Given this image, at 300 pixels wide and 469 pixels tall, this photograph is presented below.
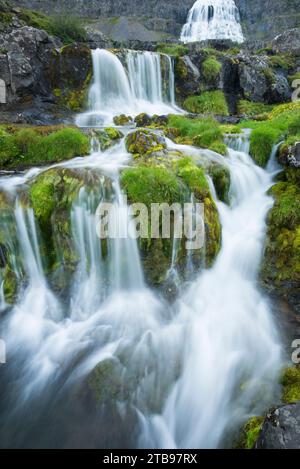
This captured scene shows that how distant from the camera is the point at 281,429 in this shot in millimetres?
3018

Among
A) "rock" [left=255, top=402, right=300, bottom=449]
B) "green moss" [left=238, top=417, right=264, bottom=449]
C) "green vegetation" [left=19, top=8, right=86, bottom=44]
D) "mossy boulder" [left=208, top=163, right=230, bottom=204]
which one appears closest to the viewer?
"rock" [left=255, top=402, right=300, bottom=449]

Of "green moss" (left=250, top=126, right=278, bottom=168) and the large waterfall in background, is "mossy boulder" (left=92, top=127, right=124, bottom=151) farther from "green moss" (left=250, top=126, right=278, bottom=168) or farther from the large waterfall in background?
the large waterfall in background

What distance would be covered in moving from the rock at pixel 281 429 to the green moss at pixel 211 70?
16.8 metres

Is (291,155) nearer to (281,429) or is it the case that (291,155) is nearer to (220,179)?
(220,179)

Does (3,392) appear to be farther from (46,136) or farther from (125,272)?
(46,136)

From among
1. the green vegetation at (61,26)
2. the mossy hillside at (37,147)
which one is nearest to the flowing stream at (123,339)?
the mossy hillside at (37,147)

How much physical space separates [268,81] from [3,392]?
59.7ft

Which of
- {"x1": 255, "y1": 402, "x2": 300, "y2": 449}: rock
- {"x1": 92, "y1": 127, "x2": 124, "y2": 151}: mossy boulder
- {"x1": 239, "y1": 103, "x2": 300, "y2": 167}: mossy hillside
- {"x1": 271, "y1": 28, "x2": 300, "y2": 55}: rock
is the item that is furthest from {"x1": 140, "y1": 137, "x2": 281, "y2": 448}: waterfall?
{"x1": 271, "y1": 28, "x2": 300, "y2": 55}: rock

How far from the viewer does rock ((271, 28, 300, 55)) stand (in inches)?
891

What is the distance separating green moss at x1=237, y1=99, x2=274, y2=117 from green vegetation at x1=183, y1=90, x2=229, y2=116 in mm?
742

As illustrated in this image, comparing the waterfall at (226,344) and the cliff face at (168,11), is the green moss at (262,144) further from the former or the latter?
the cliff face at (168,11)

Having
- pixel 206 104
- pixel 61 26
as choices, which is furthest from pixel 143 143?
pixel 61 26

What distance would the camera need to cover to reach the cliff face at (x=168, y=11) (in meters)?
36.3

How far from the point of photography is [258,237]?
651cm
